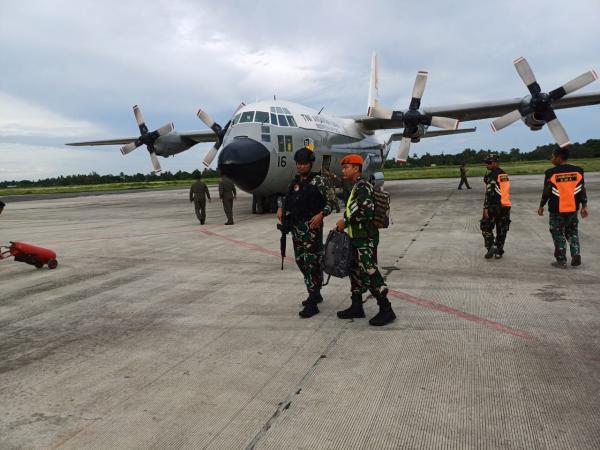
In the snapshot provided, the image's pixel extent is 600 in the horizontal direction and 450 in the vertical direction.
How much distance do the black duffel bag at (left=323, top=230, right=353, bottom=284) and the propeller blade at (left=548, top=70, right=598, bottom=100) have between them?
1604 centimetres

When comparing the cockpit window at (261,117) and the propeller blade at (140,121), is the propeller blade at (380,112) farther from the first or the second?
the propeller blade at (140,121)

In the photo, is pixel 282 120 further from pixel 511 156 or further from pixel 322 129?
pixel 511 156

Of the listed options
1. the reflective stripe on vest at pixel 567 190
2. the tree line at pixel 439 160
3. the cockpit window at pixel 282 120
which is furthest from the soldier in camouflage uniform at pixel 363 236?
the tree line at pixel 439 160

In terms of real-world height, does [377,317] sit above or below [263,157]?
below

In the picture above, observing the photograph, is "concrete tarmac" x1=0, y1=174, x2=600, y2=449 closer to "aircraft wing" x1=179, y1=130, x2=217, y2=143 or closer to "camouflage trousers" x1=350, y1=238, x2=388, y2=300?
"camouflage trousers" x1=350, y1=238, x2=388, y2=300

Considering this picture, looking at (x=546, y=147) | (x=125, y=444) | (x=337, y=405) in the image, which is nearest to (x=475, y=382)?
(x=337, y=405)

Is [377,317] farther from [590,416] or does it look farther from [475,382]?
[590,416]

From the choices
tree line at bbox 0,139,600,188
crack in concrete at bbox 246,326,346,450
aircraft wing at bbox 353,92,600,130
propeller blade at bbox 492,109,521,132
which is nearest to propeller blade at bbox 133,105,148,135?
aircraft wing at bbox 353,92,600,130

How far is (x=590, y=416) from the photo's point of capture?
114 inches

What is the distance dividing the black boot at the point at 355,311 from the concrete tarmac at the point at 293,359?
10 centimetres

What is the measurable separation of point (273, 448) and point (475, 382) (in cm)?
164

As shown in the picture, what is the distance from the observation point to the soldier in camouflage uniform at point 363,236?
4672mm

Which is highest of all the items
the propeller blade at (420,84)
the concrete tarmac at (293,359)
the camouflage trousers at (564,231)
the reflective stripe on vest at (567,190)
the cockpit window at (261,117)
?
the propeller blade at (420,84)

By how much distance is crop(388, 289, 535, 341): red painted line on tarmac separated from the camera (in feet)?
14.5
